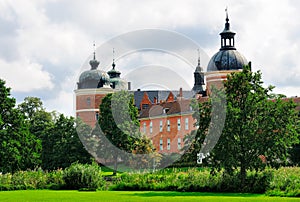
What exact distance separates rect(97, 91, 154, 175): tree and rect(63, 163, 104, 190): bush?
1821 centimetres

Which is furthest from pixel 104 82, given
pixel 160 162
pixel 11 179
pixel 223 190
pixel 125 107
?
pixel 223 190

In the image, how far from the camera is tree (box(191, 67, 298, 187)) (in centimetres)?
3466

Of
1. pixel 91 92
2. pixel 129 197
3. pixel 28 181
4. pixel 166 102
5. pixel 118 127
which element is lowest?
pixel 129 197

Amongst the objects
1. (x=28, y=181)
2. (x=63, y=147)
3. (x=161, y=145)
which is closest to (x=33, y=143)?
(x=63, y=147)

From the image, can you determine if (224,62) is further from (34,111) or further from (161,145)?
(34,111)

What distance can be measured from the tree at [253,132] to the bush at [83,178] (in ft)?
24.2

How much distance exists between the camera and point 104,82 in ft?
300

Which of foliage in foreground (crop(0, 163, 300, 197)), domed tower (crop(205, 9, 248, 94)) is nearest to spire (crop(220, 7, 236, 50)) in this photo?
domed tower (crop(205, 9, 248, 94))

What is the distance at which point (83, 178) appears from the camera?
3816 centimetres

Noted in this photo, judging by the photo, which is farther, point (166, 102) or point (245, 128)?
point (166, 102)

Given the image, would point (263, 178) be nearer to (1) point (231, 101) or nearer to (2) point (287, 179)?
(2) point (287, 179)

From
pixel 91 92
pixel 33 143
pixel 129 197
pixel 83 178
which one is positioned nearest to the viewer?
pixel 129 197

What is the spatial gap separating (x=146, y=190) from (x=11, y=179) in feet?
29.5

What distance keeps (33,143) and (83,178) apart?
16.1 m
